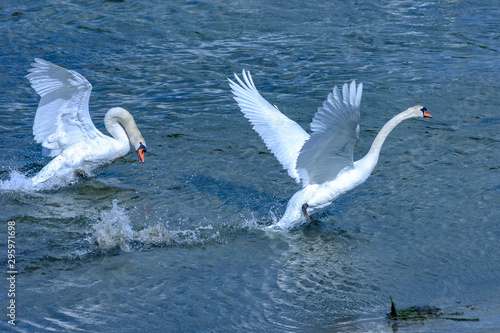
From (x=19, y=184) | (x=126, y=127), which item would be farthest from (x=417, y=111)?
(x=19, y=184)

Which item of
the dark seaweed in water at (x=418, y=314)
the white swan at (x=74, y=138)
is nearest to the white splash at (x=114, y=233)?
the white swan at (x=74, y=138)

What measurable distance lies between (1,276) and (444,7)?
38.6 ft

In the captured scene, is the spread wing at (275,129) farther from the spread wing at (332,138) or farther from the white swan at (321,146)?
the spread wing at (332,138)

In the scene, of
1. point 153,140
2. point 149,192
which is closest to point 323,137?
point 149,192

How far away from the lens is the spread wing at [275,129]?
739cm

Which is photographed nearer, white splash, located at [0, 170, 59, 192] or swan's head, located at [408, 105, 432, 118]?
swan's head, located at [408, 105, 432, 118]

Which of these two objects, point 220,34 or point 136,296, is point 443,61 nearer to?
point 220,34

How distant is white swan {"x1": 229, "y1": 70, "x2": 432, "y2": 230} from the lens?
5676 mm

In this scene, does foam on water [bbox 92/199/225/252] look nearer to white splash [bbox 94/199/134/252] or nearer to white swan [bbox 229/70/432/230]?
white splash [bbox 94/199/134/252]

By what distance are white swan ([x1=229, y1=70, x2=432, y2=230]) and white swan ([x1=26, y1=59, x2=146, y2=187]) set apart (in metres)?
1.77

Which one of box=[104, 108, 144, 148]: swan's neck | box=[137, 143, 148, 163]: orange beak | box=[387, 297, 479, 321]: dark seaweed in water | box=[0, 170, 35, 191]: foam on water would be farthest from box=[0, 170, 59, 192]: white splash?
box=[387, 297, 479, 321]: dark seaweed in water

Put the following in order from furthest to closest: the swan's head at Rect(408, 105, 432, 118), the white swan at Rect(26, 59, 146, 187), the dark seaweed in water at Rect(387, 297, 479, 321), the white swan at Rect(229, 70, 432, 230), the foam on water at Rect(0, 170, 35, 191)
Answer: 1. the white swan at Rect(26, 59, 146, 187)
2. the foam on water at Rect(0, 170, 35, 191)
3. the swan's head at Rect(408, 105, 432, 118)
4. the white swan at Rect(229, 70, 432, 230)
5. the dark seaweed in water at Rect(387, 297, 479, 321)

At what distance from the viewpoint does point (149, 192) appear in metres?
7.90

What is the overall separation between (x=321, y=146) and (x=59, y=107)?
3683 mm
